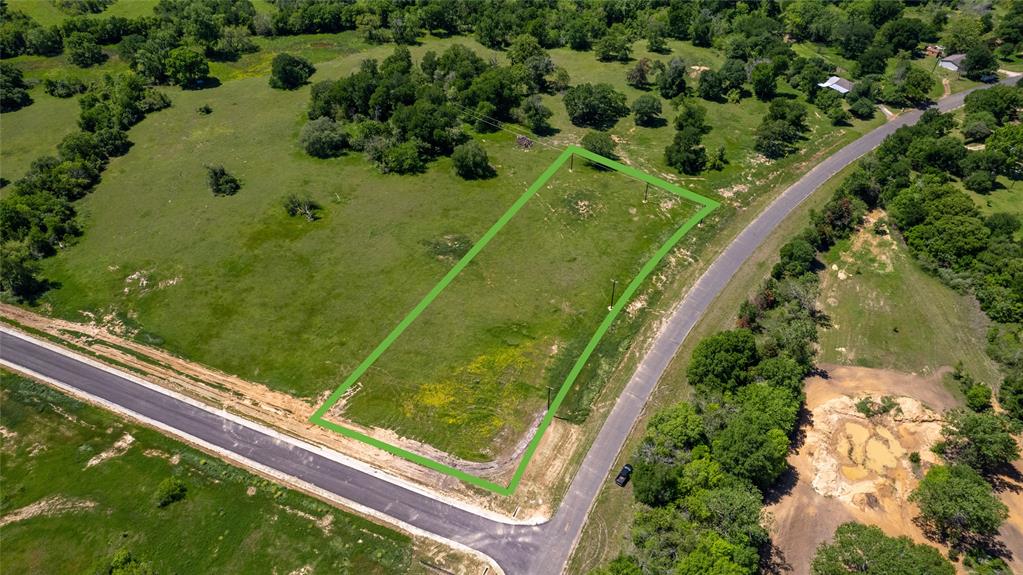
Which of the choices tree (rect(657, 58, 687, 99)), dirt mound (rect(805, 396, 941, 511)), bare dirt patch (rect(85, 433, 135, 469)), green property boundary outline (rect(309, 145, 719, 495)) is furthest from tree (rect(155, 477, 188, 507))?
tree (rect(657, 58, 687, 99))

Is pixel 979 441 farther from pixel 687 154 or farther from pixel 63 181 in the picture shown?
pixel 63 181

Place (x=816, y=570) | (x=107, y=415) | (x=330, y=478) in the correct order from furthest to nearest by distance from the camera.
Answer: (x=107, y=415) < (x=330, y=478) < (x=816, y=570)

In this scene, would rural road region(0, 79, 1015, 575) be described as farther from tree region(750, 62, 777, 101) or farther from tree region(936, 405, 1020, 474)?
tree region(750, 62, 777, 101)

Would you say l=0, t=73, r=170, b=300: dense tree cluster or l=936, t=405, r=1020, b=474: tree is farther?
l=0, t=73, r=170, b=300: dense tree cluster

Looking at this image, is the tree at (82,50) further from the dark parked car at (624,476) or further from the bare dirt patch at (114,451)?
the dark parked car at (624,476)

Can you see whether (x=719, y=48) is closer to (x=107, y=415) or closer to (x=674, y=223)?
(x=674, y=223)

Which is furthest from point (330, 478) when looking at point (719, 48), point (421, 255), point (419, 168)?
point (719, 48)

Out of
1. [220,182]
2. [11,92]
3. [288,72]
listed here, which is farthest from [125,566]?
[11,92]
